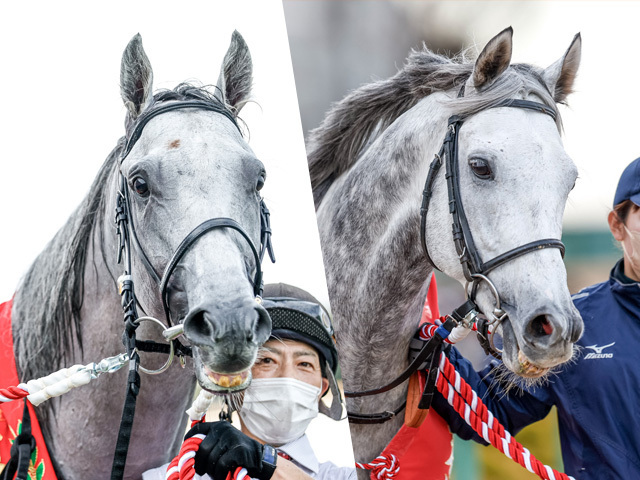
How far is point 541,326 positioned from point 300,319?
549mm

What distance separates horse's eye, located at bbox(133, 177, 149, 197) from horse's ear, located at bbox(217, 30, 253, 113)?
275 mm

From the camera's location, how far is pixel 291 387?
1517mm

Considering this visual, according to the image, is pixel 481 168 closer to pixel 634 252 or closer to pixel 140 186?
pixel 634 252

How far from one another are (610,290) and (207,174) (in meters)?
1.17

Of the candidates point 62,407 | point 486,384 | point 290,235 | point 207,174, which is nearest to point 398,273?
point 290,235

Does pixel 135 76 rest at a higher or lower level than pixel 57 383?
higher

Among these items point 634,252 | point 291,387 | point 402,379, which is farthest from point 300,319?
point 634,252

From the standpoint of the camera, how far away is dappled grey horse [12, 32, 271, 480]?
3.81 feet

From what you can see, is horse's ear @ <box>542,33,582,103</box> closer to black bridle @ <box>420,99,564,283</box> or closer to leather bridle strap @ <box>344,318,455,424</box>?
black bridle @ <box>420,99,564,283</box>

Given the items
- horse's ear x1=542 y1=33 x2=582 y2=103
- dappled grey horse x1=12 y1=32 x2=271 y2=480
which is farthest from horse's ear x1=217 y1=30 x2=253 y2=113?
horse's ear x1=542 y1=33 x2=582 y2=103

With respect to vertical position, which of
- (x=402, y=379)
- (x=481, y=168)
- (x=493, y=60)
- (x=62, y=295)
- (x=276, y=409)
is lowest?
(x=402, y=379)

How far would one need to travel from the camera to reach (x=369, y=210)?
5.79ft

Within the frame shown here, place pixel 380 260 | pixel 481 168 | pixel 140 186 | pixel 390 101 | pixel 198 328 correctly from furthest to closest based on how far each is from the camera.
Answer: pixel 390 101, pixel 380 260, pixel 481 168, pixel 140 186, pixel 198 328

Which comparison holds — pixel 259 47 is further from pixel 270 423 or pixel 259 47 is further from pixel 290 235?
pixel 270 423
